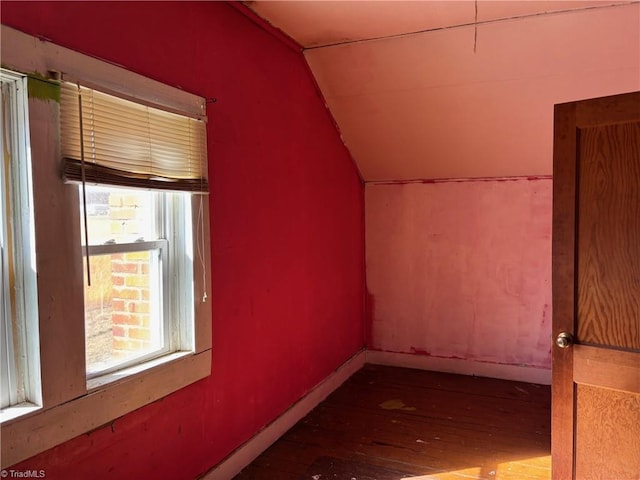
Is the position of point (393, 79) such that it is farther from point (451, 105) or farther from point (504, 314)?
point (504, 314)

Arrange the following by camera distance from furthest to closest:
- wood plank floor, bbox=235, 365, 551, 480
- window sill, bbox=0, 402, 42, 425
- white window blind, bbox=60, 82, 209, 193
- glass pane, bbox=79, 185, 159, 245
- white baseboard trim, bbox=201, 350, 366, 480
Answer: wood plank floor, bbox=235, 365, 551, 480 → white baseboard trim, bbox=201, 350, 366, 480 → glass pane, bbox=79, 185, 159, 245 → white window blind, bbox=60, 82, 209, 193 → window sill, bbox=0, 402, 42, 425

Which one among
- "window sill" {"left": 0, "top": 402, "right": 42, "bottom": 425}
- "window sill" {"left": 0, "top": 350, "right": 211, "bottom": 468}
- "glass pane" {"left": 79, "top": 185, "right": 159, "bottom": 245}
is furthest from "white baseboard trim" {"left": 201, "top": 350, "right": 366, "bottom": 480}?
"glass pane" {"left": 79, "top": 185, "right": 159, "bottom": 245}

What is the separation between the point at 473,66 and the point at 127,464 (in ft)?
9.52

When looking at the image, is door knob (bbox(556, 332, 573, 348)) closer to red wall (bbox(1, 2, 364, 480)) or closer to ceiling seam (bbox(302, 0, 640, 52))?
red wall (bbox(1, 2, 364, 480))

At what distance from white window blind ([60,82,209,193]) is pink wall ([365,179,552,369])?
2450mm

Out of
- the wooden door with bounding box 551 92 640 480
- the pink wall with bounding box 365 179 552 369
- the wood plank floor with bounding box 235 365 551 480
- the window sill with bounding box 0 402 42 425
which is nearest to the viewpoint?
the window sill with bounding box 0 402 42 425

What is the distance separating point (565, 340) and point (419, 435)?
1330 millimetres

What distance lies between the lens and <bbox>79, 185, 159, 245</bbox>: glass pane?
1.87 m

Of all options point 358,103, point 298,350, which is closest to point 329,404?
point 298,350

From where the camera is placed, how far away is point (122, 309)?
2.06 meters

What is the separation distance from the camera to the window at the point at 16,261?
1.58 meters

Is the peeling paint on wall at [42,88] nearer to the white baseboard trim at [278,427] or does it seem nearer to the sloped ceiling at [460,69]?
the sloped ceiling at [460,69]

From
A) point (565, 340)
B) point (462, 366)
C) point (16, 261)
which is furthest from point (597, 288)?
point (462, 366)

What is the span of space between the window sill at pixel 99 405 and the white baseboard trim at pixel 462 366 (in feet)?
8.01
